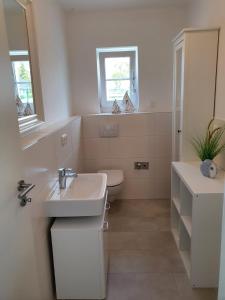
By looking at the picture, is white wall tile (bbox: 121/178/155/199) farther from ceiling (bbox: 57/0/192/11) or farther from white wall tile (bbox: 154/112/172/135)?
ceiling (bbox: 57/0/192/11)

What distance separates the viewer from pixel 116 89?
333 centimetres

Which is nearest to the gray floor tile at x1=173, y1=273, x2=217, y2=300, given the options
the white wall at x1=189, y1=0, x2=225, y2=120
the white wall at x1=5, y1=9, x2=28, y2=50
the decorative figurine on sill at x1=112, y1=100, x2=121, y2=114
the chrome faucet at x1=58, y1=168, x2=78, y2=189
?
the chrome faucet at x1=58, y1=168, x2=78, y2=189

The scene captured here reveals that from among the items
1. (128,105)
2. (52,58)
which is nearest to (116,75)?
(128,105)

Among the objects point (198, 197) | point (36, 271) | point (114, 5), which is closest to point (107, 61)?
→ point (114, 5)

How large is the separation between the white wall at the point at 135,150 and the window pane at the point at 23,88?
1.44 metres

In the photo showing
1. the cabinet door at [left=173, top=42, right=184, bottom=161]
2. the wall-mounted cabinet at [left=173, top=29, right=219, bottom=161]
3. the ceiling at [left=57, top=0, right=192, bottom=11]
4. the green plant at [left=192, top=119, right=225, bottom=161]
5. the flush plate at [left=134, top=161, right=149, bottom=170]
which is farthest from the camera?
the flush plate at [left=134, top=161, right=149, bottom=170]

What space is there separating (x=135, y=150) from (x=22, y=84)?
6.15 feet

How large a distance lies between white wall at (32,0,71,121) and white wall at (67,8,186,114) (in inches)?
9.7

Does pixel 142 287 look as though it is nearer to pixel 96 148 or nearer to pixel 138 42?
pixel 96 148

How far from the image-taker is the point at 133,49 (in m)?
3.15

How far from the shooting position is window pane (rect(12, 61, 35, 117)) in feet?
4.91

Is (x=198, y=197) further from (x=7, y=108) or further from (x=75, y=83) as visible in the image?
(x=75, y=83)

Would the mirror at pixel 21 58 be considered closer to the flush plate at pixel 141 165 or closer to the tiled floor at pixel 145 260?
the tiled floor at pixel 145 260

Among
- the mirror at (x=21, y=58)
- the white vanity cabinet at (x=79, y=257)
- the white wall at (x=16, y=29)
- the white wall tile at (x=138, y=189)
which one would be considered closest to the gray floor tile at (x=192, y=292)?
the white vanity cabinet at (x=79, y=257)
